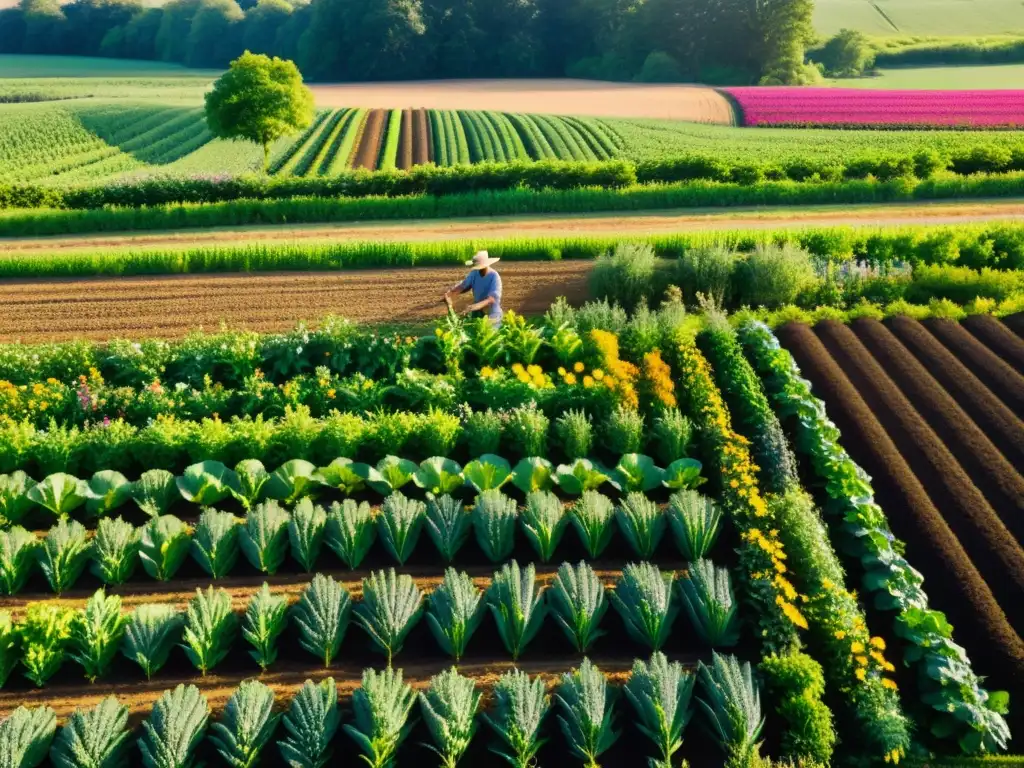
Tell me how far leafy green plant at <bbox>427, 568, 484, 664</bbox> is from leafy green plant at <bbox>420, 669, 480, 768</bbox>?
69cm

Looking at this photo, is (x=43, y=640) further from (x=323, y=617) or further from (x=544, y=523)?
(x=544, y=523)

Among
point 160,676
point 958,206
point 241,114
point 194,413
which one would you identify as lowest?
point 160,676

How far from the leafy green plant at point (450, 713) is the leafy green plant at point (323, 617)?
1220mm

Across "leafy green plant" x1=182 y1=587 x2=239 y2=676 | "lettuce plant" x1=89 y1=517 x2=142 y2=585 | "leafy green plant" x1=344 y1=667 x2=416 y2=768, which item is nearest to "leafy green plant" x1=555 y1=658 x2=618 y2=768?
"leafy green plant" x1=344 y1=667 x2=416 y2=768

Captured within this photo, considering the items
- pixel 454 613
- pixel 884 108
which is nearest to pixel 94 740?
pixel 454 613

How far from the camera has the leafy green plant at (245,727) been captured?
24.8 ft

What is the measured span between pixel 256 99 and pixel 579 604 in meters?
26.1

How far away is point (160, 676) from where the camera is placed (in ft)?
28.8

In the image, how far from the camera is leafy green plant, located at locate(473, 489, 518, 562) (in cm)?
1025

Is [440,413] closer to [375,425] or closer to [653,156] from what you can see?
[375,425]

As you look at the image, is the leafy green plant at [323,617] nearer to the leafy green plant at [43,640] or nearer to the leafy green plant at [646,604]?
the leafy green plant at [43,640]

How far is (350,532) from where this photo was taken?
10.1 metres

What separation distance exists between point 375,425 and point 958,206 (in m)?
19.0

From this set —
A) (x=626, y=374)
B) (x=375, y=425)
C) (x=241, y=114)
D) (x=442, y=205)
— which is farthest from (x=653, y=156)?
(x=375, y=425)
